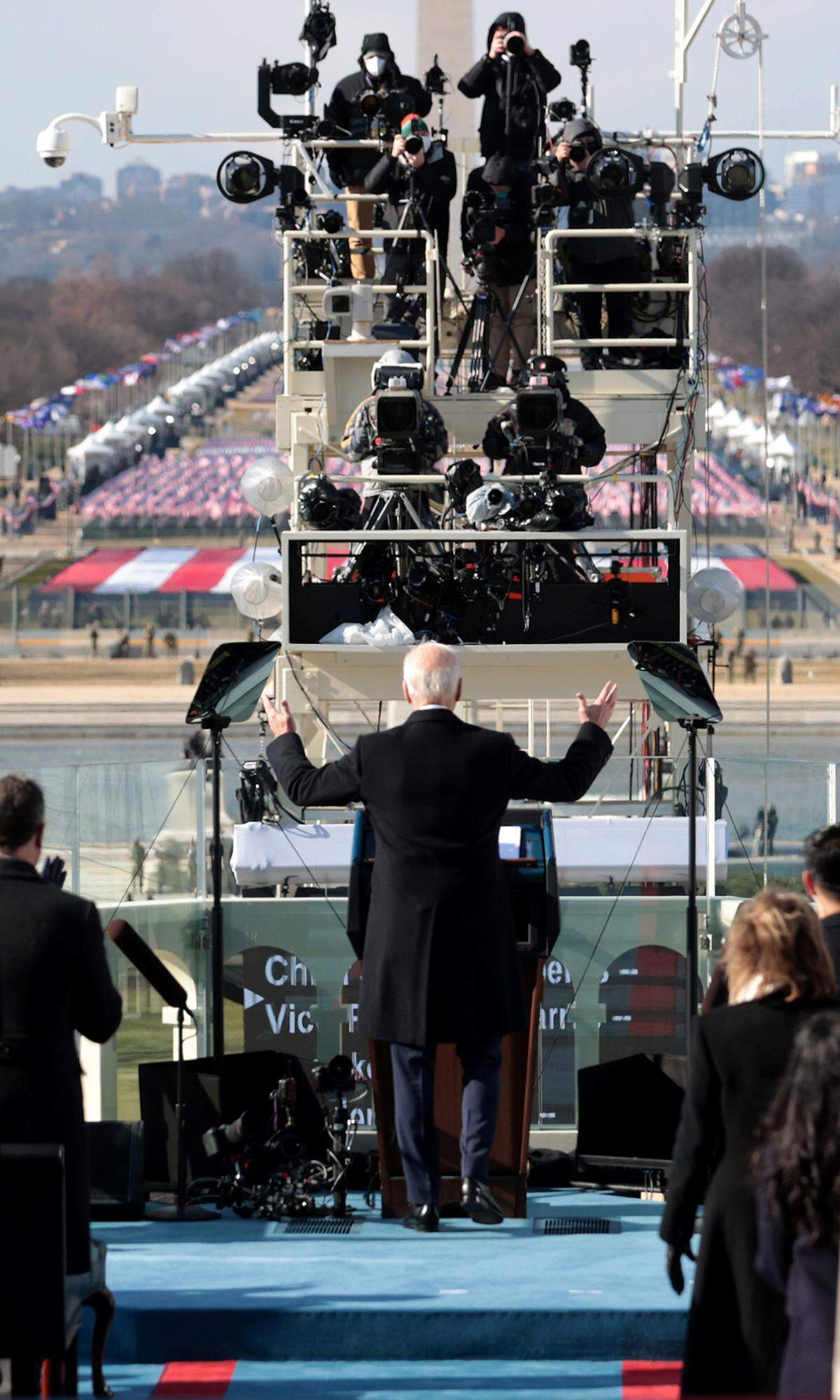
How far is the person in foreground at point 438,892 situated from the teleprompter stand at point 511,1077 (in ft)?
1.43

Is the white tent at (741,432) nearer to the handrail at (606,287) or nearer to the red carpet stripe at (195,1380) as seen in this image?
the handrail at (606,287)

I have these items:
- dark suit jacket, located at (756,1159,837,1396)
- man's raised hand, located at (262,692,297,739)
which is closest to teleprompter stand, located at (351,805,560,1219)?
man's raised hand, located at (262,692,297,739)

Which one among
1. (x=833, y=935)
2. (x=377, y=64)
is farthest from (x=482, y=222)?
(x=833, y=935)

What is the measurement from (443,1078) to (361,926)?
0.67 metres

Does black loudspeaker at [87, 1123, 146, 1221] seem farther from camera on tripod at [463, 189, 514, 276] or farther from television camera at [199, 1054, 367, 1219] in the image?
camera on tripod at [463, 189, 514, 276]

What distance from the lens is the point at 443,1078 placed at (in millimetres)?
7227

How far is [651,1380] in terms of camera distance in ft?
18.8

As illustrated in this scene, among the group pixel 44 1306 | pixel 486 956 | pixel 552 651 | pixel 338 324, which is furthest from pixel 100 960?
pixel 338 324

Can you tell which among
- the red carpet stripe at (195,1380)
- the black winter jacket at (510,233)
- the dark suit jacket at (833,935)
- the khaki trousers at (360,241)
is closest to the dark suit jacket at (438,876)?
the red carpet stripe at (195,1380)

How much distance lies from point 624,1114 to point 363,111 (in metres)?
11.1

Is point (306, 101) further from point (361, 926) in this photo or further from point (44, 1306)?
point (44, 1306)

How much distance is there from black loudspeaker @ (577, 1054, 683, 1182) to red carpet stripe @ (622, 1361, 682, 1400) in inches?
71.7

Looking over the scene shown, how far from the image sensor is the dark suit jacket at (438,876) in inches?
252

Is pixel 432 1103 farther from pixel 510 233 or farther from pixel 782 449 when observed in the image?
pixel 782 449
